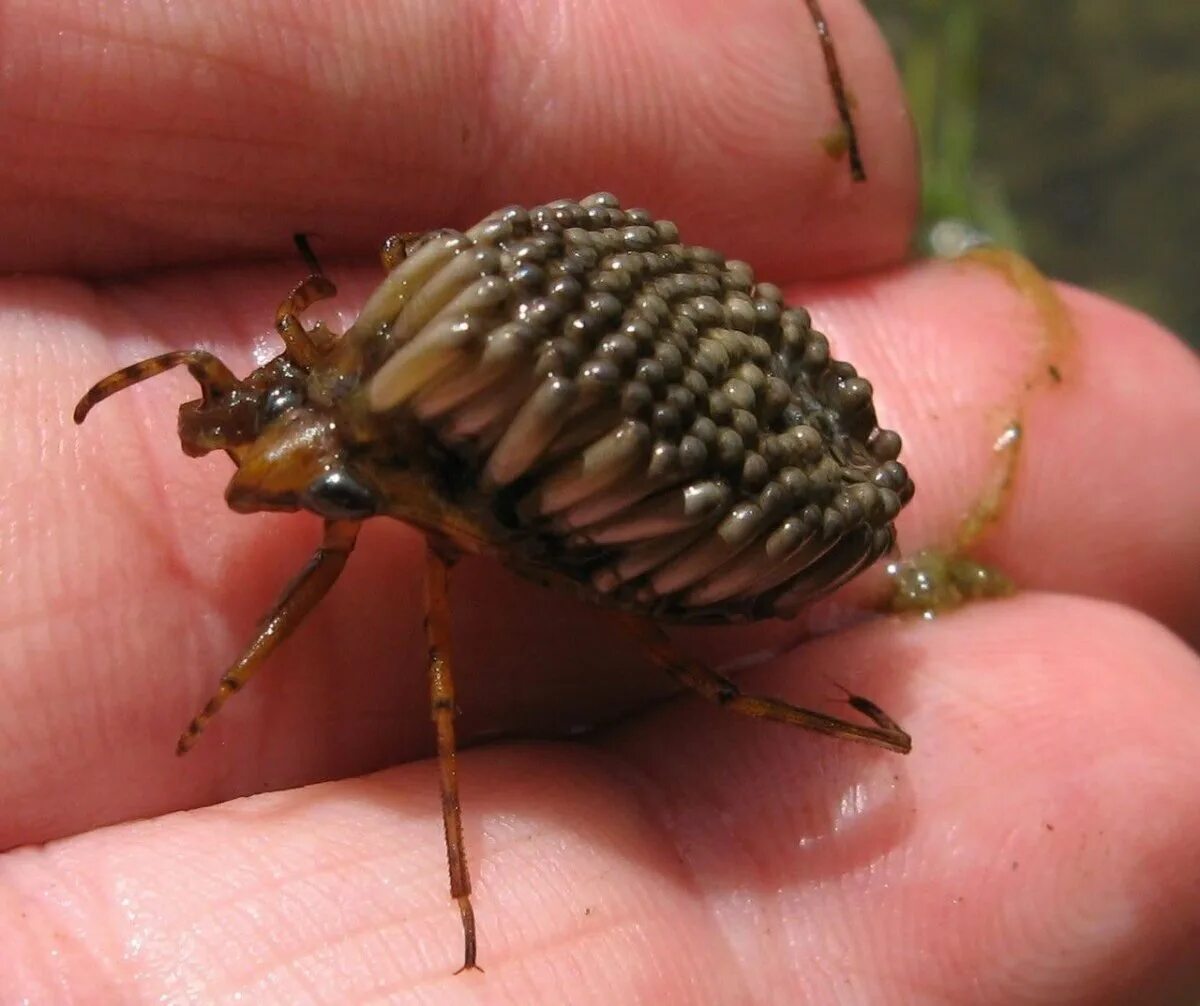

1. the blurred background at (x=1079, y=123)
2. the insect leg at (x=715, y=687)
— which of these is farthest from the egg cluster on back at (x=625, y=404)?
the blurred background at (x=1079, y=123)

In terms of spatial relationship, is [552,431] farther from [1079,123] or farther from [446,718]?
[1079,123]

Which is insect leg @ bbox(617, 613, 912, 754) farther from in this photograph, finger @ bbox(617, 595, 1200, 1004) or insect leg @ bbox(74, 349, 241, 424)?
insect leg @ bbox(74, 349, 241, 424)

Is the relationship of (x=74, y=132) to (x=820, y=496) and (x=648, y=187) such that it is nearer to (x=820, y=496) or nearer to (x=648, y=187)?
(x=648, y=187)

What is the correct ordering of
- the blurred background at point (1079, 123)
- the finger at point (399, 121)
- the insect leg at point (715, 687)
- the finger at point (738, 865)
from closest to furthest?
the finger at point (738, 865) → the finger at point (399, 121) → the insect leg at point (715, 687) → the blurred background at point (1079, 123)

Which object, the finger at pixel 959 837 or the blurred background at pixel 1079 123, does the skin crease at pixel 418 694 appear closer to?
the finger at pixel 959 837

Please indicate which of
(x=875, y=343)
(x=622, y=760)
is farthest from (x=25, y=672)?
(x=875, y=343)

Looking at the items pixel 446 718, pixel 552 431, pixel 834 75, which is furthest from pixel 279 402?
pixel 834 75

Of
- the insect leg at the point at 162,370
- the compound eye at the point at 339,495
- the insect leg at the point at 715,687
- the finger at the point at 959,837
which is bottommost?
the finger at the point at 959,837
